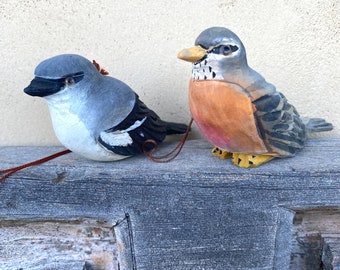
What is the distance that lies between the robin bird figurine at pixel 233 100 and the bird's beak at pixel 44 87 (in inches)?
9.2

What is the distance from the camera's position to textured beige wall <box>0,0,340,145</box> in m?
0.83

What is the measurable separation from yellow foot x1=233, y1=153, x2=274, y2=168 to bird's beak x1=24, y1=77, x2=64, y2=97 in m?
0.38

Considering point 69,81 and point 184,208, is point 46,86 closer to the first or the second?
point 69,81

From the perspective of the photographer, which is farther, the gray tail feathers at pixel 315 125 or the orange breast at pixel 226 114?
the gray tail feathers at pixel 315 125

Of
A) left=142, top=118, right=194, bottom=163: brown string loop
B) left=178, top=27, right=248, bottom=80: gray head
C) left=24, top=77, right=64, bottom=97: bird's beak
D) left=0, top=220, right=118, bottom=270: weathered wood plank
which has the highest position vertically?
left=178, top=27, right=248, bottom=80: gray head

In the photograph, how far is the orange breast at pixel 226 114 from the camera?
0.62m

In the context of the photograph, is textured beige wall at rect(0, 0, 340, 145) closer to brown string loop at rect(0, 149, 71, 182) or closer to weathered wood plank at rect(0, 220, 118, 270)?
brown string loop at rect(0, 149, 71, 182)

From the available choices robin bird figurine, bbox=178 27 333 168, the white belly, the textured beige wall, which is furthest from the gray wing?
the white belly

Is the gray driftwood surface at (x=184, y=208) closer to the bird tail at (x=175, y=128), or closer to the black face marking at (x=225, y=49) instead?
the bird tail at (x=175, y=128)

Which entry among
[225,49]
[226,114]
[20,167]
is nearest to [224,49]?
[225,49]

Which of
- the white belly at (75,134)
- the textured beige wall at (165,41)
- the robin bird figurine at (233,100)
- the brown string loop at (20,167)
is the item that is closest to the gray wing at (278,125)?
the robin bird figurine at (233,100)

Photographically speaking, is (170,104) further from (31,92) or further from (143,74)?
(31,92)

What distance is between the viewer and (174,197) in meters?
0.69

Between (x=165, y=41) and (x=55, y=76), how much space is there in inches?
12.9
